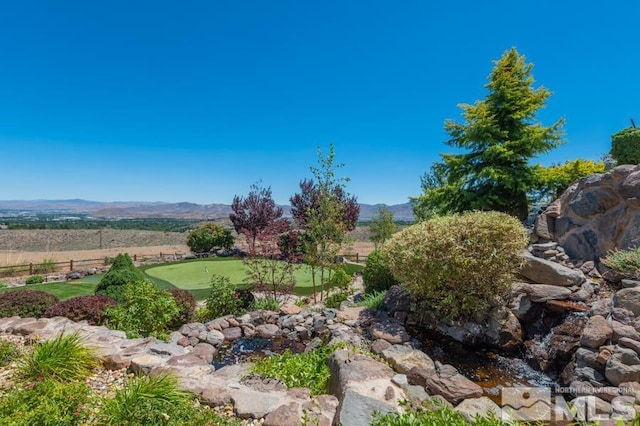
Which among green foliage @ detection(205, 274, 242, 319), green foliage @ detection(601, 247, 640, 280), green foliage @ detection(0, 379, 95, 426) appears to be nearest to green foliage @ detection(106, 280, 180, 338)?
green foliage @ detection(205, 274, 242, 319)

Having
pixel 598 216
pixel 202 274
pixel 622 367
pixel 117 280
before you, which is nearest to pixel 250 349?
pixel 117 280

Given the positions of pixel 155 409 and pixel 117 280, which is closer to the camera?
pixel 155 409

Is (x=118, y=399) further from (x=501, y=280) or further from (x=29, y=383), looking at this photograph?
(x=501, y=280)

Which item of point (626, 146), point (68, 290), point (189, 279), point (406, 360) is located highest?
point (626, 146)

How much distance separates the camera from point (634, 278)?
204 inches

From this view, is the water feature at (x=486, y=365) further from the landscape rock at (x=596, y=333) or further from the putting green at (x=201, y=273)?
the putting green at (x=201, y=273)

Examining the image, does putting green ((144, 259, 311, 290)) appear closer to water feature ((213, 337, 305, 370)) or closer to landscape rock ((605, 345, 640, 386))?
water feature ((213, 337, 305, 370))

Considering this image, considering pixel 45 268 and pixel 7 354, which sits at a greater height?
pixel 7 354

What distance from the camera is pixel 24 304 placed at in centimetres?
600

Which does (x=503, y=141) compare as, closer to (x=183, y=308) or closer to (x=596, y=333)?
(x=596, y=333)

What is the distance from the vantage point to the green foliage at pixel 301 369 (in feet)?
12.7

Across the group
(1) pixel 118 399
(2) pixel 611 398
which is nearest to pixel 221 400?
Answer: (1) pixel 118 399

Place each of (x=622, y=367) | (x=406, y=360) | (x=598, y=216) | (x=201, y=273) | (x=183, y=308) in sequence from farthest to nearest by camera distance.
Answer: (x=201, y=273) < (x=598, y=216) < (x=183, y=308) < (x=406, y=360) < (x=622, y=367)

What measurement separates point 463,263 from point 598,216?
385 centimetres
